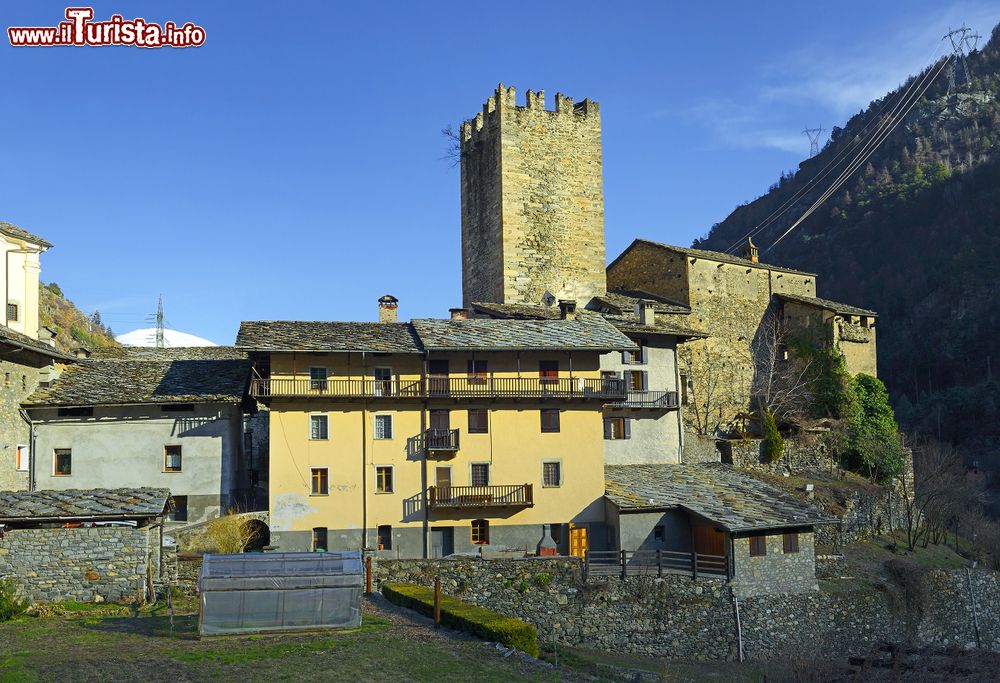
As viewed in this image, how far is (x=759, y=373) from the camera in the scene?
57250 millimetres

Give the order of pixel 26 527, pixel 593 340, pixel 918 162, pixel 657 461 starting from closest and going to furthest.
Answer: pixel 26 527
pixel 593 340
pixel 657 461
pixel 918 162

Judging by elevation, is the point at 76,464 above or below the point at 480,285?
below

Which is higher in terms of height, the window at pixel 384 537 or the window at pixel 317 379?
the window at pixel 317 379

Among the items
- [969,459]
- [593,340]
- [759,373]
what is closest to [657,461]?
[593,340]

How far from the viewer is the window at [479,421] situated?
126 ft

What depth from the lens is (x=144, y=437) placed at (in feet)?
123

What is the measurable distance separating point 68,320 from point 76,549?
58.0 m

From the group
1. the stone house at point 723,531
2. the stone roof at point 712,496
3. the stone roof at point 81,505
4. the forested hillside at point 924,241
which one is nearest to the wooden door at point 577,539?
the stone house at point 723,531

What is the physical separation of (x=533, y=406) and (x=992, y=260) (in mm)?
79387

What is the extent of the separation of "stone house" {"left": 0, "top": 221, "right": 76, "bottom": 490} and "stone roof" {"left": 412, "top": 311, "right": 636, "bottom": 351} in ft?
49.7

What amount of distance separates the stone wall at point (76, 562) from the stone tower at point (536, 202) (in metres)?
31.7

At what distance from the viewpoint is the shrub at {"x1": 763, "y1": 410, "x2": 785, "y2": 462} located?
160 feet

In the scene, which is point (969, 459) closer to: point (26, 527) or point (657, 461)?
point (657, 461)

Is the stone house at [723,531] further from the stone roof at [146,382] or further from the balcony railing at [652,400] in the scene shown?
the stone roof at [146,382]
